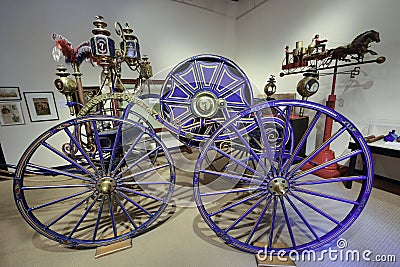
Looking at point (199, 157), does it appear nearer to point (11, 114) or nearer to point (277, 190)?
point (277, 190)

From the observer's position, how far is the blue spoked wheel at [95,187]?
3.72 ft

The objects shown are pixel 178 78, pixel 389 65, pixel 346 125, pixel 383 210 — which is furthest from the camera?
pixel 389 65

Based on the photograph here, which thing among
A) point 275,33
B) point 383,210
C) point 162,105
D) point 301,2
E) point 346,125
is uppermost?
point 301,2

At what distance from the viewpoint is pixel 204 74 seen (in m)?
1.38

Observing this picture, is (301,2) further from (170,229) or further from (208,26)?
(170,229)

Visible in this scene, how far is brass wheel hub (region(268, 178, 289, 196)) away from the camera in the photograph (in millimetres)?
1114

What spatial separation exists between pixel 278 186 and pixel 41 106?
3.60 meters

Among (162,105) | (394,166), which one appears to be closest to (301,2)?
(394,166)

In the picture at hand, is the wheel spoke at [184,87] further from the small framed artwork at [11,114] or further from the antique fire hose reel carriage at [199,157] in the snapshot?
the small framed artwork at [11,114]

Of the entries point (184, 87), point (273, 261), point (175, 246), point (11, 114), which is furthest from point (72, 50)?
point (273, 261)

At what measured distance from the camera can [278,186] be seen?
A: 1.12 metres

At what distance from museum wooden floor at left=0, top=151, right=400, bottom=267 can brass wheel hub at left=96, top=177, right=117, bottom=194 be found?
0.53 meters

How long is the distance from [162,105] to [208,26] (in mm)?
3448

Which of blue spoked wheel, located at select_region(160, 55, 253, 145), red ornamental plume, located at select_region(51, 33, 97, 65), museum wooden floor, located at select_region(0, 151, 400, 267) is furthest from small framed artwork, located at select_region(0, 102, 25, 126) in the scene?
blue spoked wheel, located at select_region(160, 55, 253, 145)
